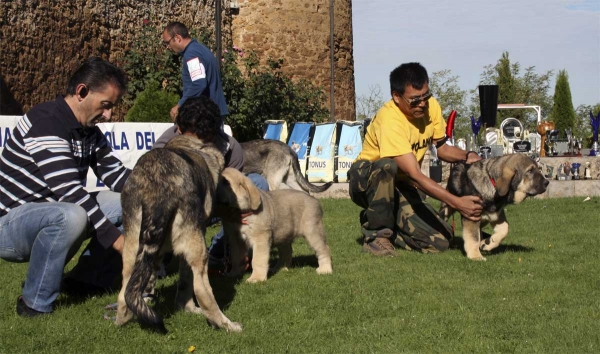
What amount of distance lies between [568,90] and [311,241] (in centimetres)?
4154

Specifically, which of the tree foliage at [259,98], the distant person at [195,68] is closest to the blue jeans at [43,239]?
the distant person at [195,68]

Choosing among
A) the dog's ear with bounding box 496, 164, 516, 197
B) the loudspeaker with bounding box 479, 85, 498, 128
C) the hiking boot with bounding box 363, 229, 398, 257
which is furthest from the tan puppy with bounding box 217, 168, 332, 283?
the loudspeaker with bounding box 479, 85, 498, 128

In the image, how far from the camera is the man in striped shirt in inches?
197

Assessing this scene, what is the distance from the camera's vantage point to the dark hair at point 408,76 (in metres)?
7.44

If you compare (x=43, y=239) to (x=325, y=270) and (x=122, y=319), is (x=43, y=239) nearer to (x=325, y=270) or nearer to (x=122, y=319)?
(x=122, y=319)

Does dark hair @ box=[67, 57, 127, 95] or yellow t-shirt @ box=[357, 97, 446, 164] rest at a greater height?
dark hair @ box=[67, 57, 127, 95]

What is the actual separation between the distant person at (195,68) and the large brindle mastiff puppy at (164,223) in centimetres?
317

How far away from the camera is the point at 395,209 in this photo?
27.0 feet

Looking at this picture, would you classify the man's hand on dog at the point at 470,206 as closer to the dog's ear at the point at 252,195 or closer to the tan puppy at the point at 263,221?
the tan puppy at the point at 263,221

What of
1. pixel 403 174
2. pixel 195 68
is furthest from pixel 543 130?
pixel 195 68

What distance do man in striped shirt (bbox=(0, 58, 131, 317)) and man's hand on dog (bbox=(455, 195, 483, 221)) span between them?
11.3 feet

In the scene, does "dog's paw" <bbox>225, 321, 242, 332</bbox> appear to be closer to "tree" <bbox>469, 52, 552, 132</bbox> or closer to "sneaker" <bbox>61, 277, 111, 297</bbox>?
"sneaker" <bbox>61, 277, 111, 297</bbox>

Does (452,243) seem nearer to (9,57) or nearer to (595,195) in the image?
(595,195)

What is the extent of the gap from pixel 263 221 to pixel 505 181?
246cm
